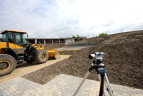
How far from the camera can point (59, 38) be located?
44375mm

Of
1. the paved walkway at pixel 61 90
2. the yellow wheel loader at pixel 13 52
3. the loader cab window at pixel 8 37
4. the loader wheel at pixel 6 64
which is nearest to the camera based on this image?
the paved walkway at pixel 61 90

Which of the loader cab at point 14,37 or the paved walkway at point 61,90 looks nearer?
the paved walkway at point 61,90

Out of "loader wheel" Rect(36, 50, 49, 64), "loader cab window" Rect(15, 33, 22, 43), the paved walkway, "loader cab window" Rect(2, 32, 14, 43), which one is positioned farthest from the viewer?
"loader wheel" Rect(36, 50, 49, 64)

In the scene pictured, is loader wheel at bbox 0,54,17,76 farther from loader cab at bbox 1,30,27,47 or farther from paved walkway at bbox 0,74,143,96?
paved walkway at bbox 0,74,143,96

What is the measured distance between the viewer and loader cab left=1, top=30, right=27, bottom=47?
17.0 feet

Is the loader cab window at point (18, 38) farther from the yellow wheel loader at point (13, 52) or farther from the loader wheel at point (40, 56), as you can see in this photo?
the loader wheel at point (40, 56)

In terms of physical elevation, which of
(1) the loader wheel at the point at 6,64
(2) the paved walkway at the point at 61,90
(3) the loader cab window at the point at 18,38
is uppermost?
(3) the loader cab window at the point at 18,38

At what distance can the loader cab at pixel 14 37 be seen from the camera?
519 centimetres

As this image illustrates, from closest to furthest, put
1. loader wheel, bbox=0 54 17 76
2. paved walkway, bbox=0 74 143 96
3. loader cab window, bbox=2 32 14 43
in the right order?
1. paved walkway, bbox=0 74 143 96
2. loader wheel, bbox=0 54 17 76
3. loader cab window, bbox=2 32 14 43

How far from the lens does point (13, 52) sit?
4.99 metres

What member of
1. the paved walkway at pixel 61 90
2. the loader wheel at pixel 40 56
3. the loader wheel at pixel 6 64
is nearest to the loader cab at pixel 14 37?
the loader wheel at pixel 40 56

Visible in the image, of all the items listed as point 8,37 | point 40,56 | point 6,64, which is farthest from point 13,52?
point 40,56

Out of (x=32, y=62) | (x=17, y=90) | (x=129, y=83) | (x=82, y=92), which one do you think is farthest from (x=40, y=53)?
(x=129, y=83)

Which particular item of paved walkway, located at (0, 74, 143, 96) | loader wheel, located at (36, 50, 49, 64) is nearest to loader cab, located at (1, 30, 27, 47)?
loader wheel, located at (36, 50, 49, 64)
